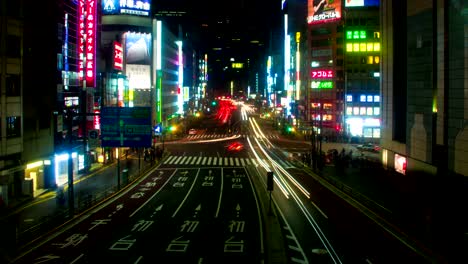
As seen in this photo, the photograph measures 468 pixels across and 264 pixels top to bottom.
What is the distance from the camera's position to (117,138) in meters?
36.4

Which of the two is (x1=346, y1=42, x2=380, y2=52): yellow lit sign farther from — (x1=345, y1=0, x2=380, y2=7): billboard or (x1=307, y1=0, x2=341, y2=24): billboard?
(x1=307, y1=0, x2=341, y2=24): billboard

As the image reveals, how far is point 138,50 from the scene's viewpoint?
90.9 metres

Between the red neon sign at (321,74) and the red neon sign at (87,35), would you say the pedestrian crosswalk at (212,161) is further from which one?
the red neon sign at (321,74)

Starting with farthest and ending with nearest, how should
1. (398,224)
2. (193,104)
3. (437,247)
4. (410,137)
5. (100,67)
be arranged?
(193,104), (100,67), (410,137), (398,224), (437,247)

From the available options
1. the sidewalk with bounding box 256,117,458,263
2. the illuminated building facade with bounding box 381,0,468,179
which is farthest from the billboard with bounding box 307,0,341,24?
the illuminated building facade with bounding box 381,0,468,179

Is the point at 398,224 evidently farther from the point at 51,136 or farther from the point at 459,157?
the point at 51,136

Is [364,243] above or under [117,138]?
under

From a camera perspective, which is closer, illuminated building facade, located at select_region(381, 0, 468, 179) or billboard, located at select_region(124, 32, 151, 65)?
illuminated building facade, located at select_region(381, 0, 468, 179)

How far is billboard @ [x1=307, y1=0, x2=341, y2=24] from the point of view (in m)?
106

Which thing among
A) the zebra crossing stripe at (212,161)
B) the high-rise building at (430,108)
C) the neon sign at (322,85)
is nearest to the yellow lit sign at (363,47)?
the neon sign at (322,85)

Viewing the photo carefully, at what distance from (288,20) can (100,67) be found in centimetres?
9681

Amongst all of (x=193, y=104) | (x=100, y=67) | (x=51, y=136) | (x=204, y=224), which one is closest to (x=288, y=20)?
(x=193, y=104)

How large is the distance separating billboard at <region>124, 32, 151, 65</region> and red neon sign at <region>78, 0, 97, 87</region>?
40647 mm

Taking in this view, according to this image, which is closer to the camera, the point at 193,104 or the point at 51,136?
the point at 51,136
